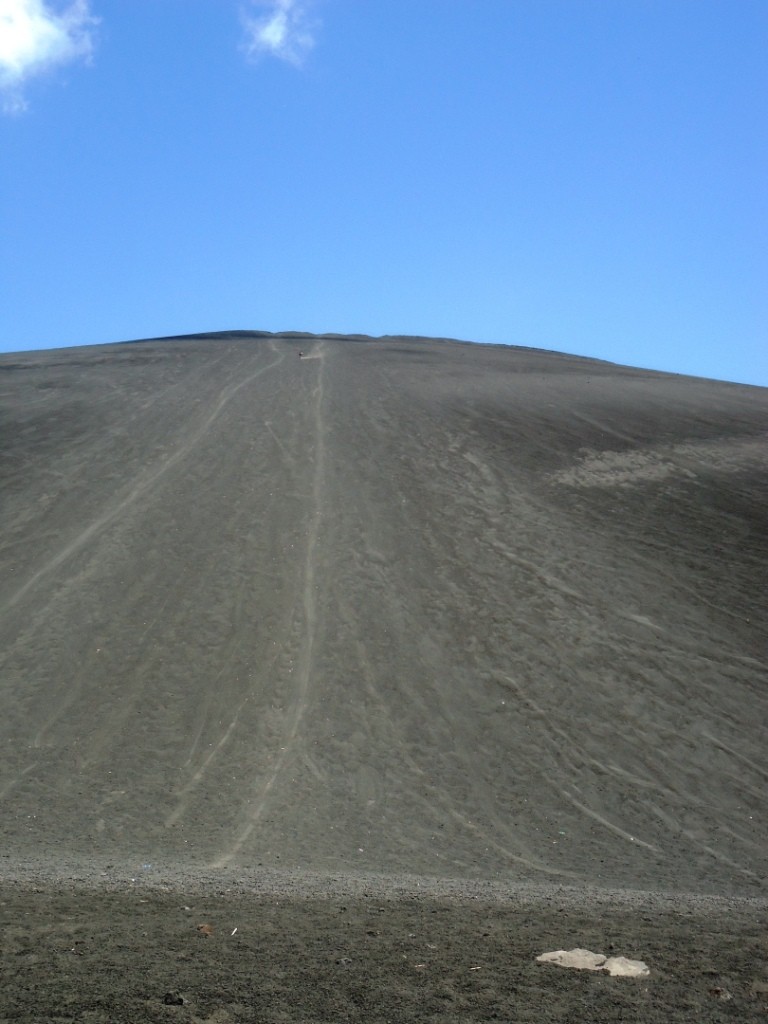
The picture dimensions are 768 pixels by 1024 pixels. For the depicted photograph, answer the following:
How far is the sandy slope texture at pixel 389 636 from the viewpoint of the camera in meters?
10.6

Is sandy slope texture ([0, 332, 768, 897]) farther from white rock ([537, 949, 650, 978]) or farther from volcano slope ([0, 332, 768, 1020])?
white rock ([537, 949, 650, 978])

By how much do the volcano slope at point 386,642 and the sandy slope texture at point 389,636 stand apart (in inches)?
2.0

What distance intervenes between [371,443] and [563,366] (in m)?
12.4

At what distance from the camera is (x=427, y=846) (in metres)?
10.2

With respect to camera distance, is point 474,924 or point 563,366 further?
point 563,366

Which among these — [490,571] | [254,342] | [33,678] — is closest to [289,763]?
[33,678]

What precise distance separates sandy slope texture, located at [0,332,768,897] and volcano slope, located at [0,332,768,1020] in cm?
5

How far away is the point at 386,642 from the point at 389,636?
0.18 m

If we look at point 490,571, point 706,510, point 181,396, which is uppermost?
point 181,396

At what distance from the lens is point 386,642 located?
48.4 ft

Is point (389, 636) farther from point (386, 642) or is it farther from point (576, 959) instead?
point (576, 959)

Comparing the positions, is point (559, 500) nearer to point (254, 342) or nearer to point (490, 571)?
point (490, 571)

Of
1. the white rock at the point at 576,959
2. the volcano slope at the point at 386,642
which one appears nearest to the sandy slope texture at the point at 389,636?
the volcano slope at the point at 386,642

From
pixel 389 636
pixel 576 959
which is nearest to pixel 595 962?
pixel 576 959
